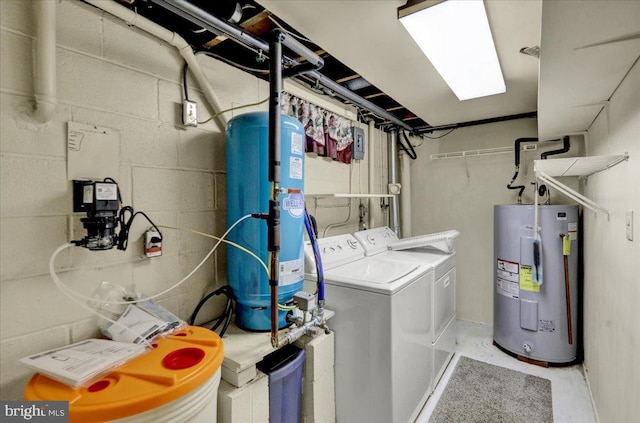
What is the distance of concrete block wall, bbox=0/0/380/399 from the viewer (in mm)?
1055

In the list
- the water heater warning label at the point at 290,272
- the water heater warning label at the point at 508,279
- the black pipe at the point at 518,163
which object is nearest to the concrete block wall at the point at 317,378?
the water heater warning label at the point at 290,272

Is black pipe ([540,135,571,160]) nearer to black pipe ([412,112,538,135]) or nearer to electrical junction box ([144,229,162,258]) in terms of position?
black pipe ([412,112,538,135])

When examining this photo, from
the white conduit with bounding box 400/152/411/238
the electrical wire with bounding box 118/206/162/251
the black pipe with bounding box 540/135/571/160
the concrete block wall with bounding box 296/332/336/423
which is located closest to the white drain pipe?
the white conduit with bounding box 400/152/411/238

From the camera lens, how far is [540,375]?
2387mm

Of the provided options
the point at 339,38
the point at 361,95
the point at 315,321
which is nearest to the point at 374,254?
the point at 315,321

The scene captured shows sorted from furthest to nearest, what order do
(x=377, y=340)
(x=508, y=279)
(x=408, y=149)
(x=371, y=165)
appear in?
1. (x=408, y=149)
2. (x=371, y=165)
3. (x=508, y=279)
4. (x=377, y=340)

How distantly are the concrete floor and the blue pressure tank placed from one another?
1.34m

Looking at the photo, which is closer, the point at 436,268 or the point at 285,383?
the point at 285,383

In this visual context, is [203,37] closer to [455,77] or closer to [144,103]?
[144,103]

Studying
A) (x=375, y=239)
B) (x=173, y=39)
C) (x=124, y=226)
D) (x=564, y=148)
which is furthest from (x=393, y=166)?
(x=124, y=226)

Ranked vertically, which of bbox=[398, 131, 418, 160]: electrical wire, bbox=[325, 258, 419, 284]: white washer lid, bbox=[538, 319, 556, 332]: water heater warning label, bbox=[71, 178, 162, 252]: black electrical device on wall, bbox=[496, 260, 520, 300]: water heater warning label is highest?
bbox=[398, 131, 418, 160]: electrical wire

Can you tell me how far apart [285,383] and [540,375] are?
2.19 meters

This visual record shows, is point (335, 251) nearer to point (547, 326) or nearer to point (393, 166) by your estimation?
point (393, 166)

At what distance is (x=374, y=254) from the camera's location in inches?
101
